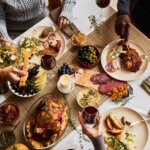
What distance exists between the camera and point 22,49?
93.7 inches

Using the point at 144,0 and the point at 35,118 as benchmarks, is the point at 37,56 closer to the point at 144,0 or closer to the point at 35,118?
the point at 35,118

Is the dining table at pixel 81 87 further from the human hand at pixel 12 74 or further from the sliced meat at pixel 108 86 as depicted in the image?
the human hand at pixel 12 74

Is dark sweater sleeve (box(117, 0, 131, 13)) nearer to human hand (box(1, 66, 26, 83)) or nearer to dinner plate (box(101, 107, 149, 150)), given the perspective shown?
dinner plate (box(101, 107, 149, 150))

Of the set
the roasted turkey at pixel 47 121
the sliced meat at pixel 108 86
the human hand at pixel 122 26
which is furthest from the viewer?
the human hand at pixel 122 26

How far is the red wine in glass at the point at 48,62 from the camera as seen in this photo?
7.39 ft

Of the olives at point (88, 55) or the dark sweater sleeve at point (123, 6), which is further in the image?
the dark sweater sleeve at point (123, 6)

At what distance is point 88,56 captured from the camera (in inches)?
91.4

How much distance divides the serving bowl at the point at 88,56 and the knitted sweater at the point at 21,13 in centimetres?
29

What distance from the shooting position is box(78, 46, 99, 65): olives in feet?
7.57

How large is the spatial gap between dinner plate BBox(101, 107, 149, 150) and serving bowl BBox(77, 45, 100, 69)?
338mm

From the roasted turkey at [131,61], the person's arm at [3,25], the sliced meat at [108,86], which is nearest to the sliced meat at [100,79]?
the sliced meat at [108,86]

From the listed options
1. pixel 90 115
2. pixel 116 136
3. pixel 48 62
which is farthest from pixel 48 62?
pixel 116 136

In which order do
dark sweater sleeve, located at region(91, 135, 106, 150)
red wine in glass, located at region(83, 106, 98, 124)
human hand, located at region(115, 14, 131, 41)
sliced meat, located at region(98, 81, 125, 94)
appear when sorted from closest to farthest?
dark sweater sleeve, located at region(91, 135, 106, 150) → red wine in glass, located at region(83, 106, 98, 124) → sliced meat, located at region(98, 81, 125, 94) → human hand, located at region(115, 14, 131, 41)

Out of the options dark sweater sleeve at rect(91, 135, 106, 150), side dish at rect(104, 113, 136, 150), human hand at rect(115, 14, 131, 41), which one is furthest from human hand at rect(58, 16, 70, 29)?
dark sweater sleeve at rect(91, 135, 106, 150)
